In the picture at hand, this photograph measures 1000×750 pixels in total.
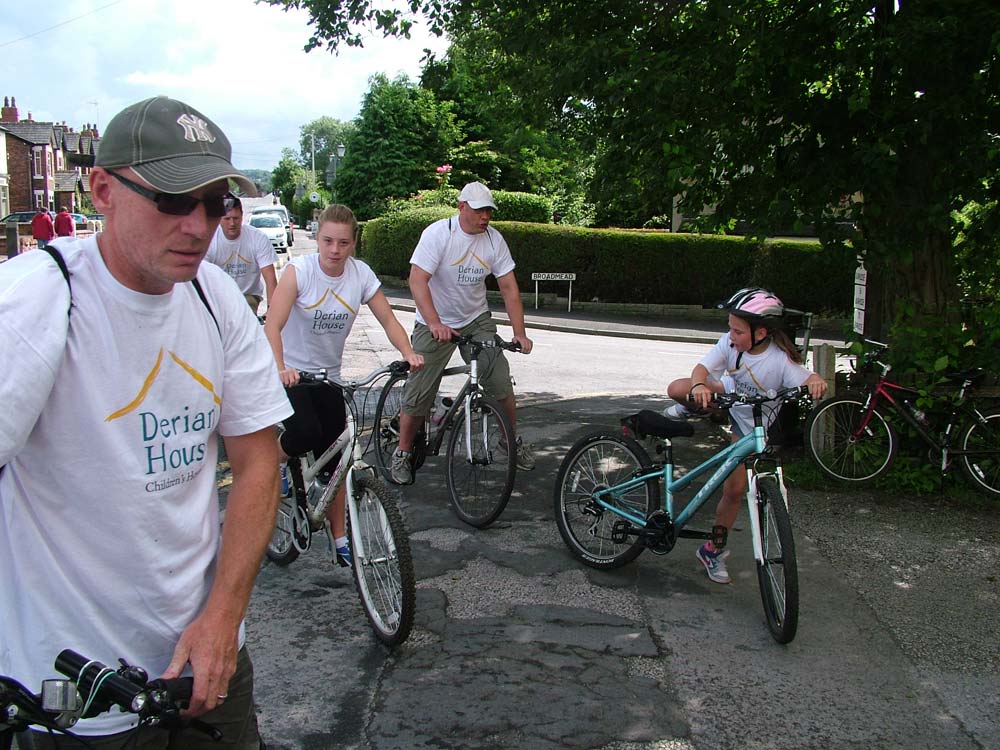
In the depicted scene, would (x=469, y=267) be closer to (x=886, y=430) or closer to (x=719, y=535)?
(x=719, y=535)

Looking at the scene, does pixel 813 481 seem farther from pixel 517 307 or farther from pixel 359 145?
pixel 359 145

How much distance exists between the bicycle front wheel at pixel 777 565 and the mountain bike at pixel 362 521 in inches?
65.2

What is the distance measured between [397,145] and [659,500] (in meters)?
32.1

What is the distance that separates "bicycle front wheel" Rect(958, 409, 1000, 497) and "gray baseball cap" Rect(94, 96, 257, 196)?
6397mm

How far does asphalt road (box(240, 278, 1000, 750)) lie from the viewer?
3.65 metres

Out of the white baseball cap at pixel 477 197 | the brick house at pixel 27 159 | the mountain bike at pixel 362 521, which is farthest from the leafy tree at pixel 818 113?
the brick house at pixel 27 159

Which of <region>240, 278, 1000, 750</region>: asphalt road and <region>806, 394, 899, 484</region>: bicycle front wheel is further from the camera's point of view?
<region>806, 394, 899, 484</region>: bicycle front wheel

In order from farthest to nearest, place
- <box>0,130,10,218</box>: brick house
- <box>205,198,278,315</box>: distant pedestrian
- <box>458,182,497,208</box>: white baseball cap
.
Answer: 1. <box>0,130,10,218</box>: brick house
2. <box>205,198,278,315</box>: distant pedestrian
3. <box>458,182,497,208</box>: white baseball cap

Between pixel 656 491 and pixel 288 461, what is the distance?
6.35 feet

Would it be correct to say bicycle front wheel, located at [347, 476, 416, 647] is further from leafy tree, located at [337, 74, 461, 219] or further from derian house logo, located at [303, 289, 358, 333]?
leafy tree, located at [337, 74, 461, 219]

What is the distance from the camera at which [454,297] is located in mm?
6945

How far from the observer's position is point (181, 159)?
1785 mm

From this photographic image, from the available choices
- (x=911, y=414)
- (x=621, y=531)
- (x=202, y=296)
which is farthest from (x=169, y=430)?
(x=911, y=414)

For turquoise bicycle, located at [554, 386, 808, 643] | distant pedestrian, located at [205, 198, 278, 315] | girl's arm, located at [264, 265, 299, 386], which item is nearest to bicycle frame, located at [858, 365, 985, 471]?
turquoise bicycle, located at [554, 386, 808, 643]
